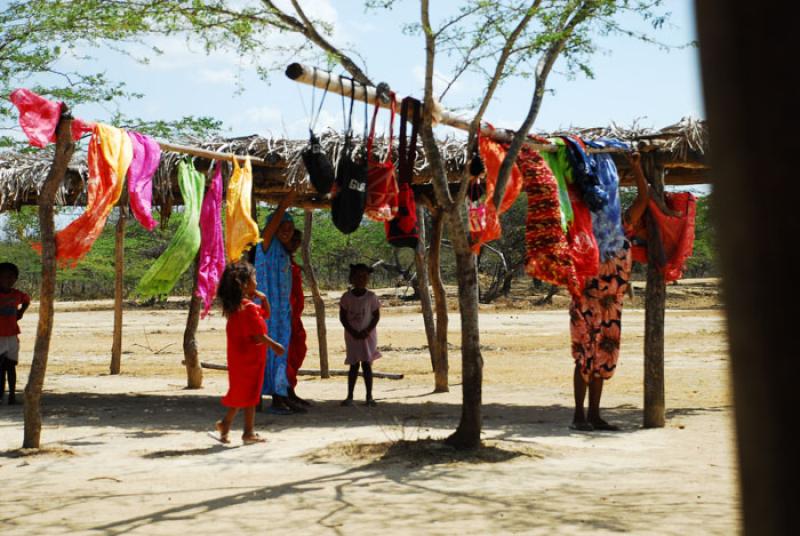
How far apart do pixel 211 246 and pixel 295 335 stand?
191cm

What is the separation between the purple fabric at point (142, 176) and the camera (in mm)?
6965

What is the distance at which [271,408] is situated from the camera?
29.5 ft

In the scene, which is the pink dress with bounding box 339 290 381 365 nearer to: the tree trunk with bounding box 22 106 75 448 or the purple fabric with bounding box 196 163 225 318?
the purple fabric with bounding box 196 163 225 318

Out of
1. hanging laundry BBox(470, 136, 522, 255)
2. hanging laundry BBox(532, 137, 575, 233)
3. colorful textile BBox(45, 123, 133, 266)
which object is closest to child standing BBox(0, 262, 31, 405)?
colorful textile BBox(45, 123, 133, 266)

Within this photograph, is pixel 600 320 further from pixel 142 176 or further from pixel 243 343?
pixel 142 176

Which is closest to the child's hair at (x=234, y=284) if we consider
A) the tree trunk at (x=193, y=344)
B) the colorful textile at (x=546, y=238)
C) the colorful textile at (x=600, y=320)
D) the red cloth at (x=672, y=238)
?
the colorful textile at (x=546, y=238)

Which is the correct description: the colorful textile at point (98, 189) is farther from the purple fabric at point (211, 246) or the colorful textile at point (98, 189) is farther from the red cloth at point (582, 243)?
the red cloth at point (582, 243)

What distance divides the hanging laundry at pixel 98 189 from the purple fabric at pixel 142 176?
142 mm

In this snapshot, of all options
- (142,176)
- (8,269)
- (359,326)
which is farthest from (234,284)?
(8,269)

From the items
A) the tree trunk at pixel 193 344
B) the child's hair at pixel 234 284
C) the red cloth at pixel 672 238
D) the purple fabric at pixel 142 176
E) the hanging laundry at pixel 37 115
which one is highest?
the hanging laundry at pixel 37 115

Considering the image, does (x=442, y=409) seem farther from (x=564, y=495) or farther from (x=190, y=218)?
(x=564, y=495)

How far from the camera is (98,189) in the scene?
658 centimetres

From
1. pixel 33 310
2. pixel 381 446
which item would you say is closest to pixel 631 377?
pixel 381 446

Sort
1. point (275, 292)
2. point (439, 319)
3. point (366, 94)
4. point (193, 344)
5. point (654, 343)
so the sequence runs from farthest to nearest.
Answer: point (439, 319) → point (193, 344) → point (275, 292) → point (654, 343) → point (366, 94)
